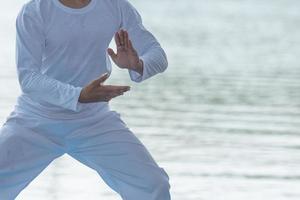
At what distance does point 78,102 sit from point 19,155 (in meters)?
0.35

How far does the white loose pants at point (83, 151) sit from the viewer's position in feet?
14.3

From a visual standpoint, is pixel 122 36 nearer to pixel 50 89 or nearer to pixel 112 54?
pixel 112 54

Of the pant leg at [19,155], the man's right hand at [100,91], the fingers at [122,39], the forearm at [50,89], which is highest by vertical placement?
the fingers at [122,39]

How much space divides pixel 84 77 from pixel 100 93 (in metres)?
0.35

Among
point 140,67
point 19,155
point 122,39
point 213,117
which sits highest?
point 122,39

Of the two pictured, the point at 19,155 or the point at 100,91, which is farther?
the point at 19,155

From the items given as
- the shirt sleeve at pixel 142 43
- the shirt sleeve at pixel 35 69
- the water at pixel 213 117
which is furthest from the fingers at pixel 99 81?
the water at pixel 213 117

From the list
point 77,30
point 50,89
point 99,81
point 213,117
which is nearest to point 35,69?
point 50,89

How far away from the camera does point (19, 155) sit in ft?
14.4

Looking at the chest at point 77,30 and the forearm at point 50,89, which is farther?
the chest at point 77,30

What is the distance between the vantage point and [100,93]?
13.5ft

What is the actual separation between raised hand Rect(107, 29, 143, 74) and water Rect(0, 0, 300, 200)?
1.96 metres

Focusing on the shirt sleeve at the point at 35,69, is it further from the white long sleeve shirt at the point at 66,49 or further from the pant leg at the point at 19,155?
the pant leg at the point at 19,155

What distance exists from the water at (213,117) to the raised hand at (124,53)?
1960 mm
